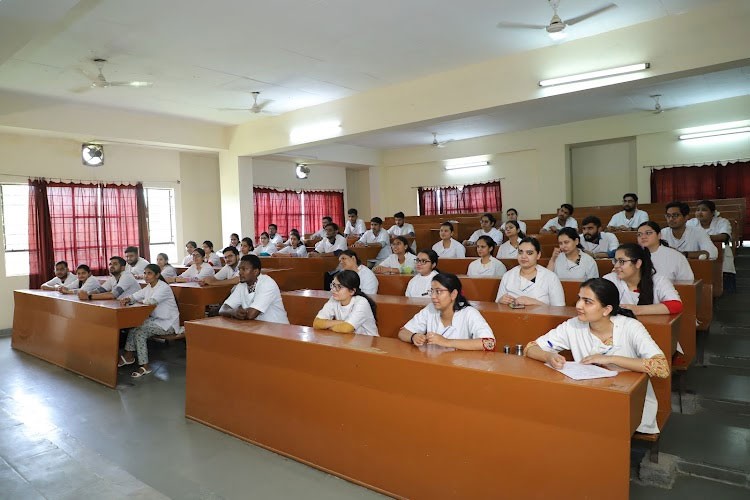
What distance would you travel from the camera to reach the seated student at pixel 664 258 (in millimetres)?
3926

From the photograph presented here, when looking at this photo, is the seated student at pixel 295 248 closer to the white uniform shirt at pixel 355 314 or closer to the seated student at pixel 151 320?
the seated student at pixel 151 320

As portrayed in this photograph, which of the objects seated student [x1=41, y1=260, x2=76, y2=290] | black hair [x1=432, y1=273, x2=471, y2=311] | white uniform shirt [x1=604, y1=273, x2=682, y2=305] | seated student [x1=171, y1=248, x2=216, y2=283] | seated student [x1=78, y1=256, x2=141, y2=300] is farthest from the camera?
seated student [x1=171, y1=248, x2=216, y2=283]

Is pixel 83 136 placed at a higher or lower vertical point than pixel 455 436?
higher

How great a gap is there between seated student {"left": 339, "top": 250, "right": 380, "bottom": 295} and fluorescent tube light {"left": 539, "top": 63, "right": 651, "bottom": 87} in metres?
2.89

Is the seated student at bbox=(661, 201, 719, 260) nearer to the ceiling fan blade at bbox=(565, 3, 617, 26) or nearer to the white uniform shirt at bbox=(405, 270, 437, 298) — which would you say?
the ceiling fan blade at bbox=(565, 3, 617, 26)

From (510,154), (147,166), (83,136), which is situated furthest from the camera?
(510,154)

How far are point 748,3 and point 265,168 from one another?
872 centimetres

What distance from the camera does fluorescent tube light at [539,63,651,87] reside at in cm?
489

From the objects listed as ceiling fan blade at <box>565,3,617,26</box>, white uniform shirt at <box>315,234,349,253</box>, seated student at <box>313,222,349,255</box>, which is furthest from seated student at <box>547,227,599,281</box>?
white uniform shirt at <box>315,234,349,253</box>

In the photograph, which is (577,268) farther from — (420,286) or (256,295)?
(256,295)

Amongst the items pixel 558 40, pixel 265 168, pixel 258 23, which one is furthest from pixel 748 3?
pixel 265 168

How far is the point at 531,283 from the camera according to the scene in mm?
3809

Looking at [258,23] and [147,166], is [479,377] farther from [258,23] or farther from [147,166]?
[147,166]

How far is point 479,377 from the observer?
2.21m
